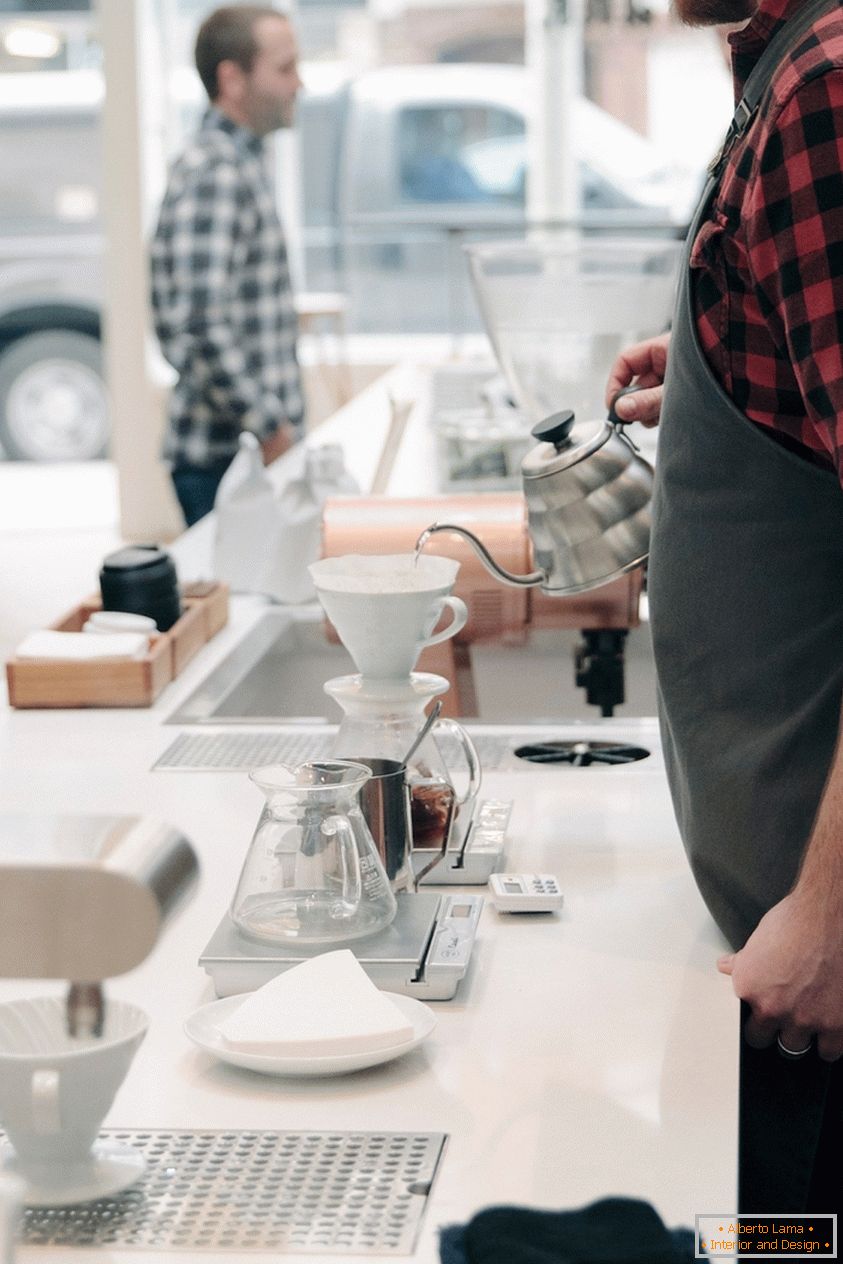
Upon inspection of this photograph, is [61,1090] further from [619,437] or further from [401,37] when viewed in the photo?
[401,37]

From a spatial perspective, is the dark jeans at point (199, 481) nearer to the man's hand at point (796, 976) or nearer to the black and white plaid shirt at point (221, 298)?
the black and white plaid shirt at point (221, 298)

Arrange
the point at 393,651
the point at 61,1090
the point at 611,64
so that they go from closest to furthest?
the point at 61,1090, the point at 393,651, the point at 611,64

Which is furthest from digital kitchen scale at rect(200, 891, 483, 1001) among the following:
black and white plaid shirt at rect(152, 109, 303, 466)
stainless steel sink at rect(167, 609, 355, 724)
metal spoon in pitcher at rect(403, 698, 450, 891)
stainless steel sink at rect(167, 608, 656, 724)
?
black and white plaid shirt at rect(152, 109, 303, 466)

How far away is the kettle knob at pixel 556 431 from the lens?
5.64 feet

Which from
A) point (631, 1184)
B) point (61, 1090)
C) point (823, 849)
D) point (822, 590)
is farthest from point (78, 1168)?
point (822, 590)

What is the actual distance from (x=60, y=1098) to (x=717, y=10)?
2.83 feet

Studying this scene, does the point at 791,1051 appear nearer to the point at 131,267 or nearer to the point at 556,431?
the point at 556,431

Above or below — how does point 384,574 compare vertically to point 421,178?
below

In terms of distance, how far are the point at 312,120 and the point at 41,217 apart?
1619 mm

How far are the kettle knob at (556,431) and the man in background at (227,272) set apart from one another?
2695mm

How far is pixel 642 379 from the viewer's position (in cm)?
177

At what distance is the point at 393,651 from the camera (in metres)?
1.52

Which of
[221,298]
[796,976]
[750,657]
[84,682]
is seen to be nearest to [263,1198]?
[796,976]

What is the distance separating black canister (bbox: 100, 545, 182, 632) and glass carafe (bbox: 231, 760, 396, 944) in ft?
3.37
